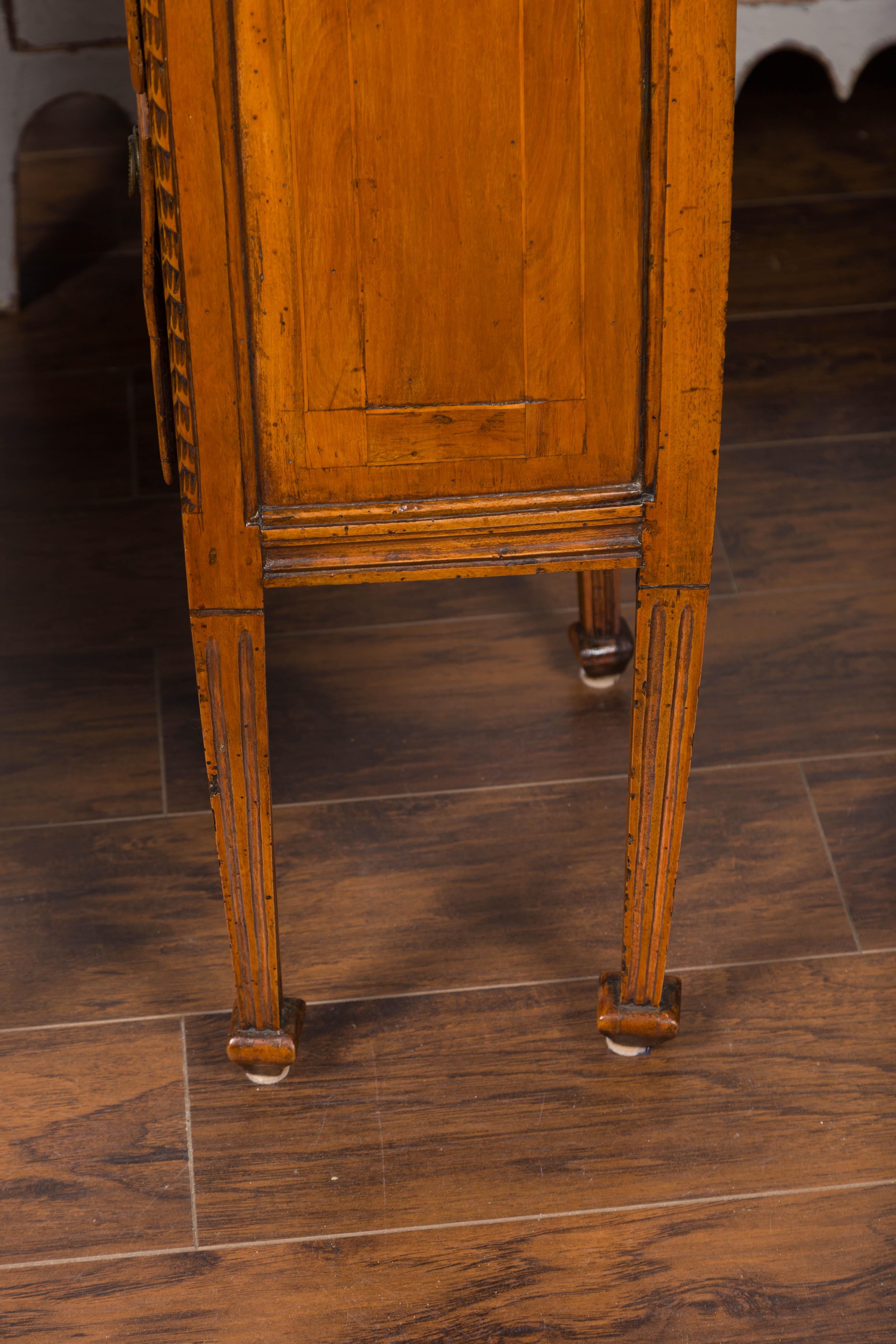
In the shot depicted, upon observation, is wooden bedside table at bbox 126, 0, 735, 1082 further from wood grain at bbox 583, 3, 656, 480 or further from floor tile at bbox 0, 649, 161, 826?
floor tile at bbox 0, 649, 161, 826

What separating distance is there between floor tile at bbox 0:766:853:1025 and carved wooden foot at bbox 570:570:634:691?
0.12 m

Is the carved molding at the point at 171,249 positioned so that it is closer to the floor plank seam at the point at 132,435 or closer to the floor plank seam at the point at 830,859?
the floor plank seam at the point at 830,859

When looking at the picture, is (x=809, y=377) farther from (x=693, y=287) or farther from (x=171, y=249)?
(x=171, y=249)

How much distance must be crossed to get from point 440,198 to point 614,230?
91 millimetres

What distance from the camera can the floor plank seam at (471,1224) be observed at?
3.34 ft

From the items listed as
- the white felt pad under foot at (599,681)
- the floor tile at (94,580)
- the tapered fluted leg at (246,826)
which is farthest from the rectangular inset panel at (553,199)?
the floor tile at (94,580)

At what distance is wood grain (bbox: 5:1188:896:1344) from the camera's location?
98cm

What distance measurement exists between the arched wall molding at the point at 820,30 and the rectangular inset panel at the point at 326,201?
1346 mm

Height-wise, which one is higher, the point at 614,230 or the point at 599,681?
the point at 614,230

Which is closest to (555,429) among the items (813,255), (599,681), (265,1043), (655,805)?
(655,805)

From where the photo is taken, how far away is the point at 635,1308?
0.99 metres

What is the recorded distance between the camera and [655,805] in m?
0.97

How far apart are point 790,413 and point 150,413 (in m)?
0.73

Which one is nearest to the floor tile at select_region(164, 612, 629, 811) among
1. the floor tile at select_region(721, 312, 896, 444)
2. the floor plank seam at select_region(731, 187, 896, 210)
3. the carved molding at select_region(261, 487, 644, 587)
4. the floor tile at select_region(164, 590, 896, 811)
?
the floor tile at select_region(164, 590, 896, 811)
